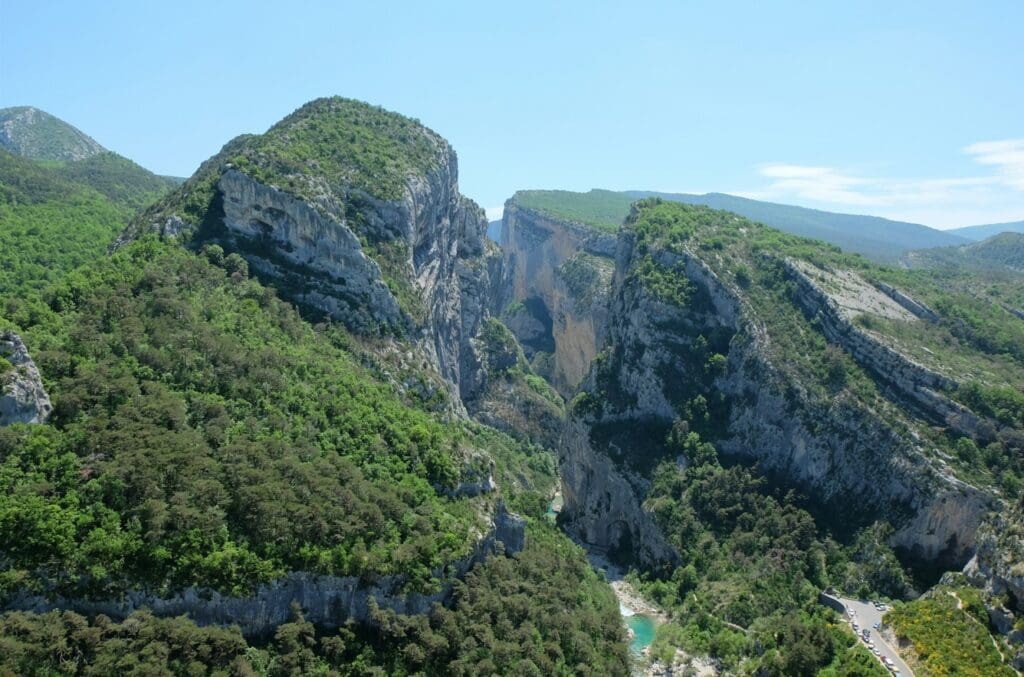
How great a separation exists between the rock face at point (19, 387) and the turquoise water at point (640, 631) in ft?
158

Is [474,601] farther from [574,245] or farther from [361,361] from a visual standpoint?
[574,245]

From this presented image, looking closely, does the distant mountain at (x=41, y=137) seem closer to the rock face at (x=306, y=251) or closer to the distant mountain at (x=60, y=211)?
the distant mountain at (x=60, y=211)

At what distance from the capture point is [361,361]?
67.1 metres

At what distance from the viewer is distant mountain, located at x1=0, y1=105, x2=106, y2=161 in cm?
15200

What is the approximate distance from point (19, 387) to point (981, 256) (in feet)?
600

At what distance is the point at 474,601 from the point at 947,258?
160 metres

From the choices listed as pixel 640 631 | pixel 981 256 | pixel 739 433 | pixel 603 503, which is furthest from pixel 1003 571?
pixel 981 256

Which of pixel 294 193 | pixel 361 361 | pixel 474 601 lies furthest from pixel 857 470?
pixel 294 193

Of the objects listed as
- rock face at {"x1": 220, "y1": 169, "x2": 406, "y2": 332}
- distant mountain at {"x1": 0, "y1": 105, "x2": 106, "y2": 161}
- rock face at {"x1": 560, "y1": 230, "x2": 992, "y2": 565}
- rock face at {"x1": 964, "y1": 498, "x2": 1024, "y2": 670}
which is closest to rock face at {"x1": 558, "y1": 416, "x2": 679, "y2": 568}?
rock face at {"x1": 560, "y1": 230, "x2": 992, "y2": 565}

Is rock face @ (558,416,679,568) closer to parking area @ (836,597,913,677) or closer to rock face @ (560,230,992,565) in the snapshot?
rock face @ (560,230,992,565)

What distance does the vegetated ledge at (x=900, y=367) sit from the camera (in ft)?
215

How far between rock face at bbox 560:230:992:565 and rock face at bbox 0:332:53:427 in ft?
192

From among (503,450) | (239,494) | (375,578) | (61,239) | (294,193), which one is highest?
(294,193)

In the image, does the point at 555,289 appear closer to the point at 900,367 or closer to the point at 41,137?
the point at 900,367
